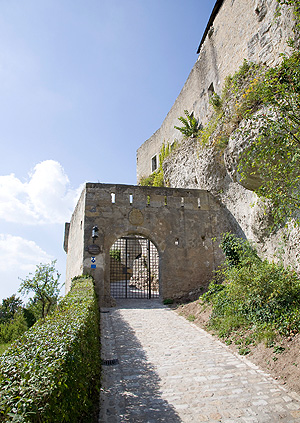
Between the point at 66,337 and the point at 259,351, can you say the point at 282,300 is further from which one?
the point at 66,337

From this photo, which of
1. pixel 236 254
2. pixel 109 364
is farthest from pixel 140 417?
pixel 236 254

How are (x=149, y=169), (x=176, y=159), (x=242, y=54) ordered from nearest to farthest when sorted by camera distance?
(x=242, y=54) < (x=176, y=159) < (x=149, y=169)

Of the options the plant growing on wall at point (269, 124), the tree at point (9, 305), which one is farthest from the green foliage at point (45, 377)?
the tree at point (9, 305)

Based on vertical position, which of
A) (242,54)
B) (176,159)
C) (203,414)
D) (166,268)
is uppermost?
(242,54)

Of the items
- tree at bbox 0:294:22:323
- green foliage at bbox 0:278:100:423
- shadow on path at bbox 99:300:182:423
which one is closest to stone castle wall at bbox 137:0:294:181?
shadow on path at bbox 99:300:182:423

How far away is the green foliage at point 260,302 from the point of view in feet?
19.8

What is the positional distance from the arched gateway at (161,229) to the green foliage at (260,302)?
169 inches

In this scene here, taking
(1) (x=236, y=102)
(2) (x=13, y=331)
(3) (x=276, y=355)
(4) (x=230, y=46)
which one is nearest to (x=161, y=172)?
(4) (x=230, y=46)

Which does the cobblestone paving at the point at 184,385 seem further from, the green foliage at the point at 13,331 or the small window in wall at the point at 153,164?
the small window in wall at the point at 153,164

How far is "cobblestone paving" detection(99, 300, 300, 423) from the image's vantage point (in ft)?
12.5

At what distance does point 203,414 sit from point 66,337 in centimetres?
196

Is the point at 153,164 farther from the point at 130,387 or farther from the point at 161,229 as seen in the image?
the point at 130,387

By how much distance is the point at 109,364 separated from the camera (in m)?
5.52

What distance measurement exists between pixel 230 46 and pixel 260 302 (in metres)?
10.8
